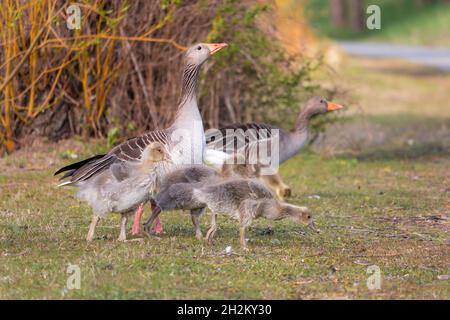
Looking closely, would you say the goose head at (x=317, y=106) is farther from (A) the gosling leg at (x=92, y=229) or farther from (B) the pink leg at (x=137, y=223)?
(A) the gosling leg at (x=92, y=229)

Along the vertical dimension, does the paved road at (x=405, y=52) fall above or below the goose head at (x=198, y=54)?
below

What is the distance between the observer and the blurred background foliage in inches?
529

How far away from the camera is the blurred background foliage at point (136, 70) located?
1343 cm

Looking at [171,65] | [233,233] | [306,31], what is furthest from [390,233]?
[306,31]

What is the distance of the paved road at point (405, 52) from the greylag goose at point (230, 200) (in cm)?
2462

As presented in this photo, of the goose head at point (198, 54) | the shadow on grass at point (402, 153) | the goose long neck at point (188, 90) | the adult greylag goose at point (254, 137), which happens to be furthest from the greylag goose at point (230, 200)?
the shadow on grass at point (402, 153)

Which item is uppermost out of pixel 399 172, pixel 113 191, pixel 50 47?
pixel 50 47

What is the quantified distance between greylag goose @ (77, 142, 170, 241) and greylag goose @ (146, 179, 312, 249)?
0.20 metres

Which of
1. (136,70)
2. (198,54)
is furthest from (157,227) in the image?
(136,70)

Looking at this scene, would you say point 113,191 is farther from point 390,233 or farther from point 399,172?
point 399,172

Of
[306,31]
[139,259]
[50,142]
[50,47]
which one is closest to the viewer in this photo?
[139,259]

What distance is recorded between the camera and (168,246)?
8266 millimetres
